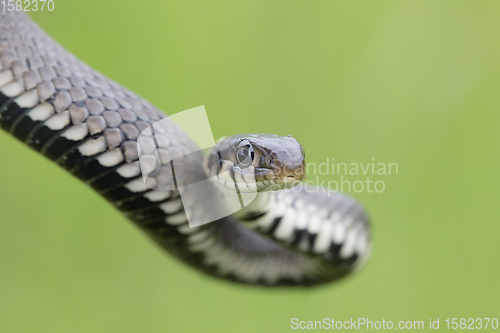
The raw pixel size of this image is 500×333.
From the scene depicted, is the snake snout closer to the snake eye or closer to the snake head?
the snake head

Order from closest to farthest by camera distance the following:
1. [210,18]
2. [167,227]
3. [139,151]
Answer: [139,151] → [167,227] → [210,18]

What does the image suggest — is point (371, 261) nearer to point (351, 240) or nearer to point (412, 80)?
point (412, 80)

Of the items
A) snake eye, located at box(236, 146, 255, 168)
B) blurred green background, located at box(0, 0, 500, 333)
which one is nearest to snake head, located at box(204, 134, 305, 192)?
snake eye, located at box(236, 146, 255, 168)

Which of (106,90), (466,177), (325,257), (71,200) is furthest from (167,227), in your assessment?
(466,177)

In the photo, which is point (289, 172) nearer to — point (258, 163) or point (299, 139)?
point (258, 163)

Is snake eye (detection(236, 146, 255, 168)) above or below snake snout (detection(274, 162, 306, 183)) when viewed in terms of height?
above

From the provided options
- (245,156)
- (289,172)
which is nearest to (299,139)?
(245,156)
